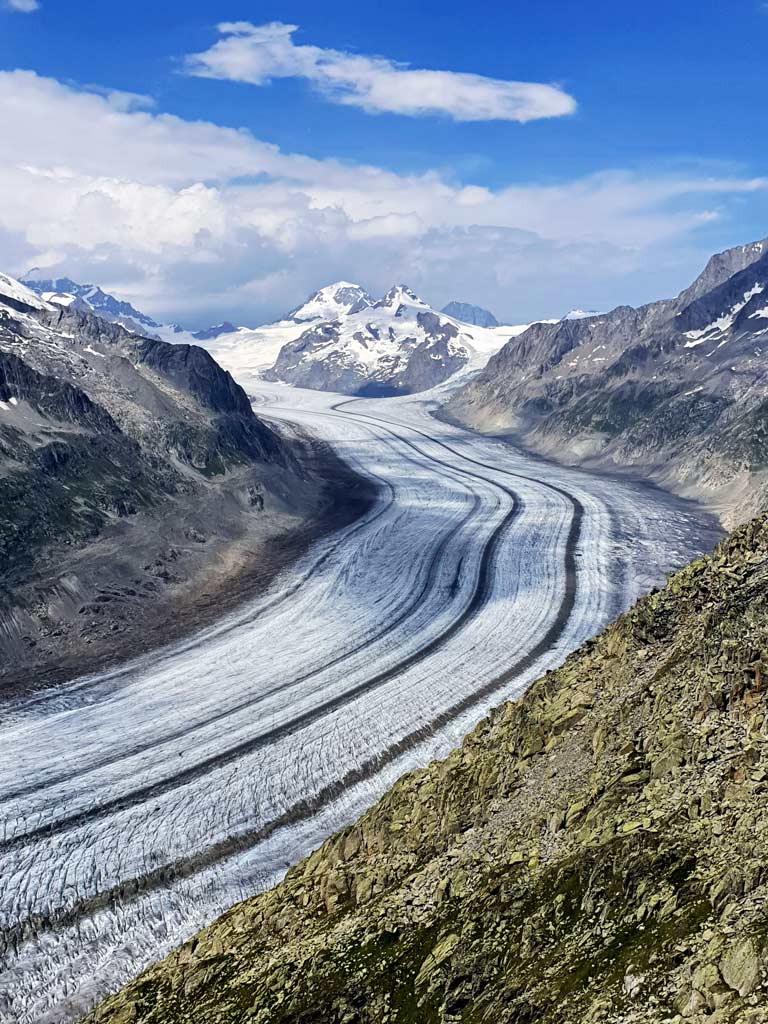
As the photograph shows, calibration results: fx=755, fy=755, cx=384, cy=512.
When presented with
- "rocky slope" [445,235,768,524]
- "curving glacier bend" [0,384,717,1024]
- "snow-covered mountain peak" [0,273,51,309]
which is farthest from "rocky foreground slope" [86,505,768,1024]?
"snow-covered mountain peak" [0,273,51,309]

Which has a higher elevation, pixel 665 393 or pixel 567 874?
pixel 665 393

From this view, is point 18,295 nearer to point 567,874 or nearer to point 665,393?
point 665,393

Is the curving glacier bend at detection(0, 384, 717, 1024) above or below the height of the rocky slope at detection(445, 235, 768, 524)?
below

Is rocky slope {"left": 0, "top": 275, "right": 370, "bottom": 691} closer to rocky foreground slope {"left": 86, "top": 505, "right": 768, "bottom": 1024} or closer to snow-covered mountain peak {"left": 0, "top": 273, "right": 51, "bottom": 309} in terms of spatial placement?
snow-covered mountain peak {"left": 0, "top": 273, "right": 51, "bottom": 309}

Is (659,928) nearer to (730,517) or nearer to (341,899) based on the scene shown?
(341,899)

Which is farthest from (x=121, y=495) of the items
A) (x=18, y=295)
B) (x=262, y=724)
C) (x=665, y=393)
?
(x=665, y=393)

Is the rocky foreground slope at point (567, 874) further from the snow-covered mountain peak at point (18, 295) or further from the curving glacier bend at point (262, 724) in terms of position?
the snow-covered mountain peak at point (18, 295)

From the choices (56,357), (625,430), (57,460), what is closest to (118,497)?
(57,460)
